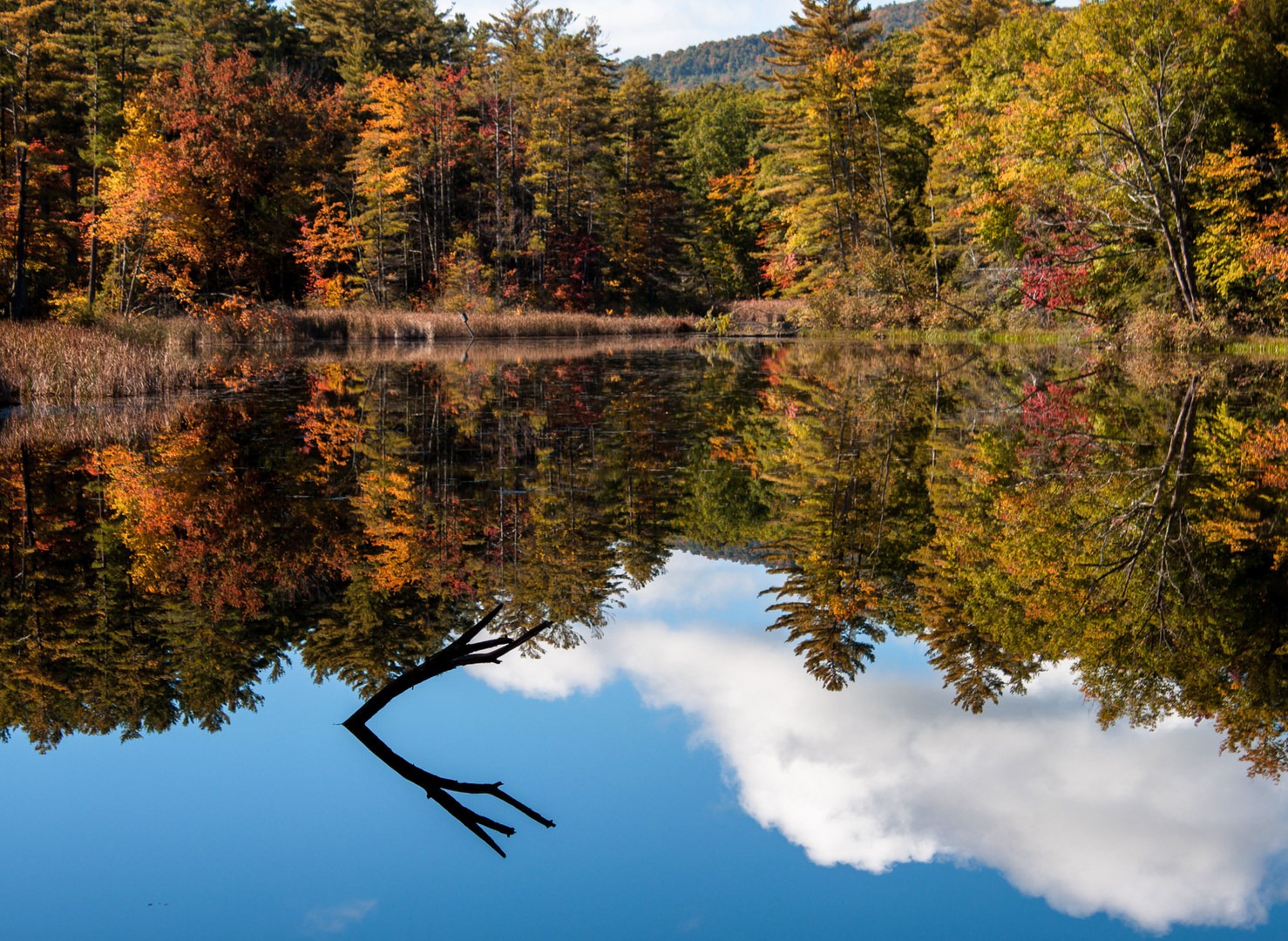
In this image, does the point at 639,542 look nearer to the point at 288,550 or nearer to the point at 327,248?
the point at 288,550

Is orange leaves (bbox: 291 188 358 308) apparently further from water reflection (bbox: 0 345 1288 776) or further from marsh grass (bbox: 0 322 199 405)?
water reflection (bbox: 0 345 1288 776)

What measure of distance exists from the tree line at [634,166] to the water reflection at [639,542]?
11383 millimetres

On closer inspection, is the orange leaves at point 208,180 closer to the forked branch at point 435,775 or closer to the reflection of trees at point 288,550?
the reflection of trees at point 288,550

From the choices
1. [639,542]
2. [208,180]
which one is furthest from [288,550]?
[208,180]

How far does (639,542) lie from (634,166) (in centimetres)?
4877

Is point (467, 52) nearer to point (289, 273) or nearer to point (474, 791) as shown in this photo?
point (289, 273)

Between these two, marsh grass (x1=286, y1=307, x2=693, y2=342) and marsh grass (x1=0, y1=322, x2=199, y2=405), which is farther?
marsh grass (x1=286, y1=307, x2=693, y2=342)

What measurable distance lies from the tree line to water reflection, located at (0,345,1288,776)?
11.4m

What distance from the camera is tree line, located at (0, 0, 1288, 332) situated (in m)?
20.5

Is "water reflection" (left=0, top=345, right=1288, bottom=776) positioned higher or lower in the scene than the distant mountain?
lower

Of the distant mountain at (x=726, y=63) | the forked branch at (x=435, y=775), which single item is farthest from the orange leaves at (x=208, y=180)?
the distant mountain at (x=726, y=63)

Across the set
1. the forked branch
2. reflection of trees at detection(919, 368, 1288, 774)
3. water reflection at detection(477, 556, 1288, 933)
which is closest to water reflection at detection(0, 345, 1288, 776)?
reflection of trees at detection(919, 368, 1288, 774)

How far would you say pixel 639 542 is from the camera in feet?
19.5

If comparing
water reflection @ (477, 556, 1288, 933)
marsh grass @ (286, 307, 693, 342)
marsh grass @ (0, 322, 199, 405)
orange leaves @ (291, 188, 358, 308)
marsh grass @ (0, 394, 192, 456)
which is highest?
orange leaves @ (291, 188, 358, 308)
